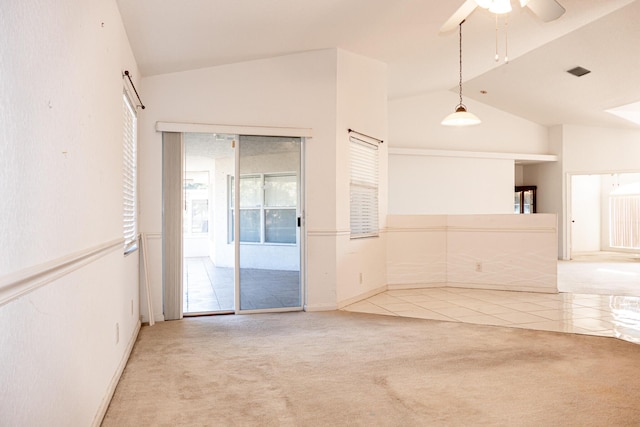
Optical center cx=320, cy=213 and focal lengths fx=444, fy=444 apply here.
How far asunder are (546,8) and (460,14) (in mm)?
641

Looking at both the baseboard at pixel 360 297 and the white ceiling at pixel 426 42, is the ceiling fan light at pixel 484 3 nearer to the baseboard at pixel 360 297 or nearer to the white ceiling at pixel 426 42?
the white ceiling at pixel 426 42

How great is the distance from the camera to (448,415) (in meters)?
Answer: 2.32

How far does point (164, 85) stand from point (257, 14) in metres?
1.43

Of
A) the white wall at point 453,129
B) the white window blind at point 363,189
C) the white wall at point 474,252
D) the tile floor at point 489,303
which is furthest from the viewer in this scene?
the white wall at point 453,129

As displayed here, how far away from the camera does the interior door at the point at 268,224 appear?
4781 mm

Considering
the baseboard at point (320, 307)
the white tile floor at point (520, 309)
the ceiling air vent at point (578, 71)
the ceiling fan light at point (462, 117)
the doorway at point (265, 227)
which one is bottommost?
the white tile floor at point (520, 309)

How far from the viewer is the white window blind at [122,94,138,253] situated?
3623mm

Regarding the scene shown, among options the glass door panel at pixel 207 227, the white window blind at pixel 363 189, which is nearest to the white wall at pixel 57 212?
the glass door panel at pixel 207 227

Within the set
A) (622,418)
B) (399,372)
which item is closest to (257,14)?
(399,372)

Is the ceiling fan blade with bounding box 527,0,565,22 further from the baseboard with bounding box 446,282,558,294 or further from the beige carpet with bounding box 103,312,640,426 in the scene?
the baseboard with bounding box 446,282,558,294

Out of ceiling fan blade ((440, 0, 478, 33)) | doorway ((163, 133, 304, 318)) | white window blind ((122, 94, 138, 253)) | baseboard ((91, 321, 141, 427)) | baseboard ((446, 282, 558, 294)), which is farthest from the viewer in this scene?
baseboard ((446, 282, 558, 294))

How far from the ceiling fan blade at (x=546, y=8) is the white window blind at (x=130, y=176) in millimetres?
3307

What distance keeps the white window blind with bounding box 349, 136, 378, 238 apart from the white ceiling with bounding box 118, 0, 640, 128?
116 centimetres

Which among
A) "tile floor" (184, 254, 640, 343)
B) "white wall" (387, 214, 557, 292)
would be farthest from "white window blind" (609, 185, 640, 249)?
"white wall" (387, 214, 557, 292)
